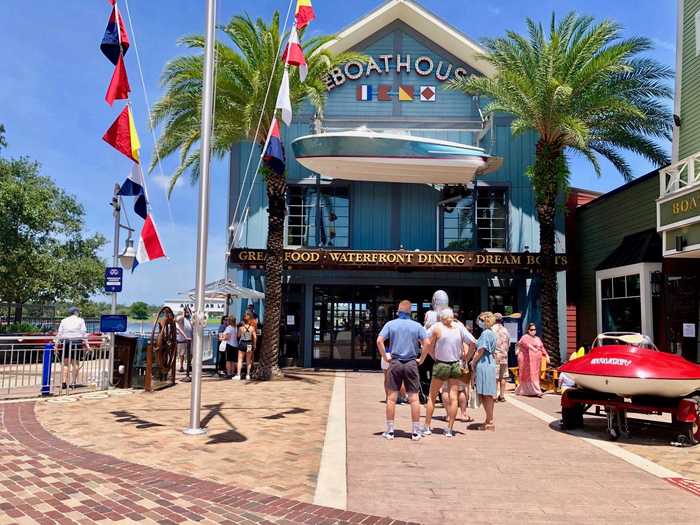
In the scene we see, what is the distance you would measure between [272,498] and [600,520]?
264 centimetres

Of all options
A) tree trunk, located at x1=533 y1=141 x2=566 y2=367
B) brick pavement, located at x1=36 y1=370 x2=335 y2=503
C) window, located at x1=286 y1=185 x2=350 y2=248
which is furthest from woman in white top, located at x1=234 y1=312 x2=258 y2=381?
tree trunk, located at x1=533 y1=141 x2=566 y2=367

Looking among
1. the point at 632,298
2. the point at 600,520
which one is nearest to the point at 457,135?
the point at 632,298

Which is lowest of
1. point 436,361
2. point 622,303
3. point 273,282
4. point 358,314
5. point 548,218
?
point 436,361

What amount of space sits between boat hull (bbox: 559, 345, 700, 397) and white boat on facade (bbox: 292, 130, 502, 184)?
30.2ft

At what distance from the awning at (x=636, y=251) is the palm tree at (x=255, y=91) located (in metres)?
8.44

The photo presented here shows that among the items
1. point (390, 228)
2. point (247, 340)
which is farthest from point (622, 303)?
point (247, 340)

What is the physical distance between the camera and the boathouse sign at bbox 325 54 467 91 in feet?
60.0

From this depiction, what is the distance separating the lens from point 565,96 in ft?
43.3

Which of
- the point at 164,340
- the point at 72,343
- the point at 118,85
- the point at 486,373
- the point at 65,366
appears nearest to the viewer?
the point at 486,373

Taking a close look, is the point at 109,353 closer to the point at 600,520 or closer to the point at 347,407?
the point at 347,407

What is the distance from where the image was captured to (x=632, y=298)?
13.7 m

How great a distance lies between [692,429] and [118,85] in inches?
367

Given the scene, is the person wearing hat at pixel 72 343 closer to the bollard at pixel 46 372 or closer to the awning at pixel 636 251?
the bollard at pixel 46 372

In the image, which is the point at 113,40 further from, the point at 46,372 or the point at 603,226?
the point at 603,226
